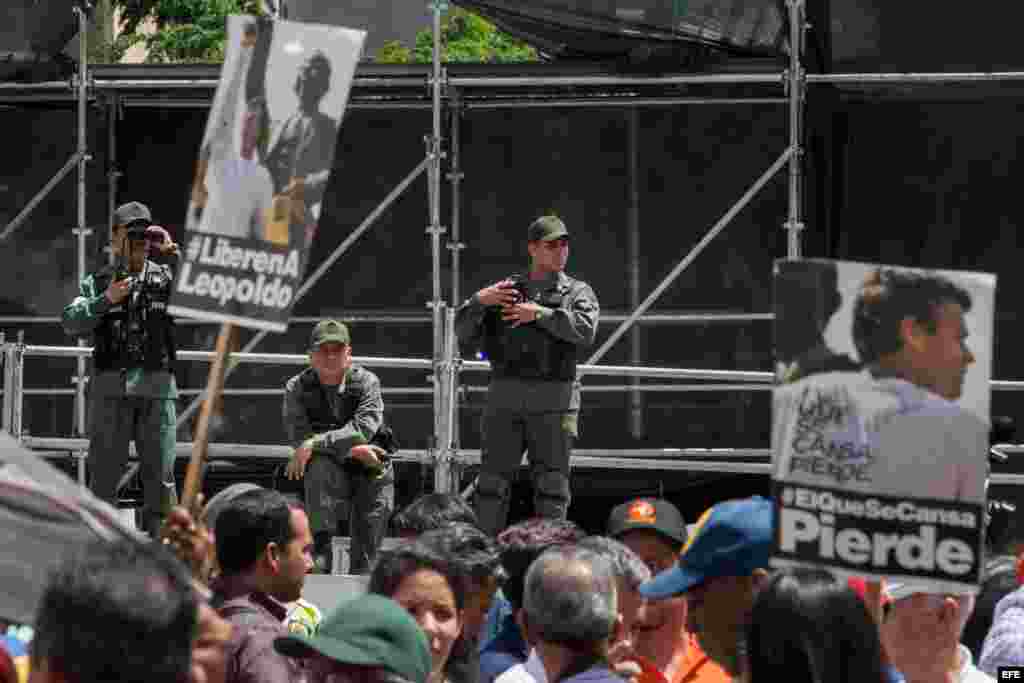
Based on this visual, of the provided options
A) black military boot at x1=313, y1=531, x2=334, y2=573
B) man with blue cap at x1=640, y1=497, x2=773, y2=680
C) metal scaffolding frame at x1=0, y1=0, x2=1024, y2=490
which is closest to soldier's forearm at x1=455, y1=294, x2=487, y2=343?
metal scaffolding frame at x1=0, y1=0, x2=1024, y2=490

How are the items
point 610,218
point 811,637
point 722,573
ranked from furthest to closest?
1. point 610,218
2. point 722,573
3. point 811,637

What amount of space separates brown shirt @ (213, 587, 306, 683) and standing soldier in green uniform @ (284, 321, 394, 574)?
443cm

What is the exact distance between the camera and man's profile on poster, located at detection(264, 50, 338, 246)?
457 cm

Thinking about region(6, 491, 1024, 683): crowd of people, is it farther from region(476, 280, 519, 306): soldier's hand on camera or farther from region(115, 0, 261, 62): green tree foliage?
region(115, 0, 261, 62): green tree foliage

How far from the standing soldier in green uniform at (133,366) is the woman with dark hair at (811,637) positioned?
20.7 feet

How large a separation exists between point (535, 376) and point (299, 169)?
4.91 m

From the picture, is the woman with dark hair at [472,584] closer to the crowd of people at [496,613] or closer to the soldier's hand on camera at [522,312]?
the crowd of people at [496,613]

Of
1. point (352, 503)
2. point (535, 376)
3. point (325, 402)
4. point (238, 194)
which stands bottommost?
point (352, 503)

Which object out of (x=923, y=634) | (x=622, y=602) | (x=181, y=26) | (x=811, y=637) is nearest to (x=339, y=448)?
(x=622, y=602)

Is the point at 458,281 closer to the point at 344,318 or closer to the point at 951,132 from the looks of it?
the point at 344,318

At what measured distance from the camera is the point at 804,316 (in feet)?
12.8

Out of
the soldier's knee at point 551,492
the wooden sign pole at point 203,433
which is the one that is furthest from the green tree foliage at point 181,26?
the wooden sign pole at point 203,433

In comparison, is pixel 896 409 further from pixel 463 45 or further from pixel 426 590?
pixel 463 45

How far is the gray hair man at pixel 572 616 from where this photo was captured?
4.55 m
